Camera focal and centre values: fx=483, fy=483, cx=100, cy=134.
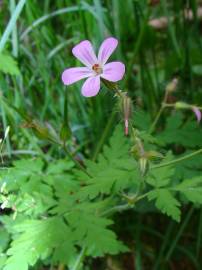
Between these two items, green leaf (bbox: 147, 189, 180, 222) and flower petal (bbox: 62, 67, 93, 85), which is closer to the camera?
flower petal (bbox: 62, 67, 93, 85)

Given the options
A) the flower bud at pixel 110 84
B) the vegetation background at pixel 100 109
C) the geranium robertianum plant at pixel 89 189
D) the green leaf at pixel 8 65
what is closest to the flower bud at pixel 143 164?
the geranium robertianum plant at pixel 89 189

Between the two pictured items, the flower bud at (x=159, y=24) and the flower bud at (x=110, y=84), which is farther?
the flower bud at (x=159, y=24)

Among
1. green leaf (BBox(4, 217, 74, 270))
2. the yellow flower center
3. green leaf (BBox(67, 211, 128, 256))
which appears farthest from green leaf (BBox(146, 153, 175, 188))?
the yellow flower center

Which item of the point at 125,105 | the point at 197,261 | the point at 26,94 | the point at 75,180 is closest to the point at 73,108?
the point at 26,94

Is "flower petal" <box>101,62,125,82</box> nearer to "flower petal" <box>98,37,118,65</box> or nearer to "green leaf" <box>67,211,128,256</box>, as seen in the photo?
"flower petal" <box>98,37,118,65</box>

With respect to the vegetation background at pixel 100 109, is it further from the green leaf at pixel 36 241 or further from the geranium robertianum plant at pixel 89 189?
the green leaf at pixel 36 241
